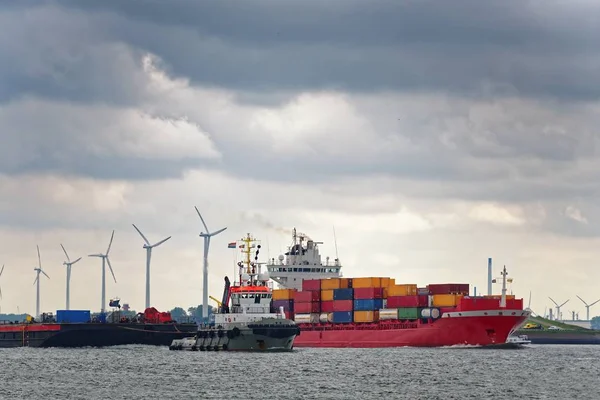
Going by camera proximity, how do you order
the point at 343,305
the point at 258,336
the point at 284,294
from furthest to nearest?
the point at 284,294 → the point at 343,305 → the point at 258,336

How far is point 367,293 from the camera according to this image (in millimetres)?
157875

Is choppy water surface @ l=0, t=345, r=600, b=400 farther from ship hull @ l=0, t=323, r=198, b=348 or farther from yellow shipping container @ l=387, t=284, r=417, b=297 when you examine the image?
ship hull @ l=0, t=323, r=198, b=348

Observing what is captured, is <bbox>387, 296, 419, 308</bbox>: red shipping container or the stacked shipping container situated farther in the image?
<bbox>387, 296, 419, 308</bbox>: red shipping container

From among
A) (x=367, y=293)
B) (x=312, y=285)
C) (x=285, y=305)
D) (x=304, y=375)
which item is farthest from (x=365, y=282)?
(x=304, y=375)

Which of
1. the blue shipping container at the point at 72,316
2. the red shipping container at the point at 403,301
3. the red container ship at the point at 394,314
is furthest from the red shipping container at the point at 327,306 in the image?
the blue shipping container at the point at 72,316

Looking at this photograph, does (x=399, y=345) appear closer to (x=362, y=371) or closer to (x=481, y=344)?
(x=481, y=344)

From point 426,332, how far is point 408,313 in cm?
346

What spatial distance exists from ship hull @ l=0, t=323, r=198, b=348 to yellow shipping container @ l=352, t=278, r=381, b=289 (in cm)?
2374

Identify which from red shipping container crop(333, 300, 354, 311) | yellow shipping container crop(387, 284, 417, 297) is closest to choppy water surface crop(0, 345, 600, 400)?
yellow shipping container crop(387, 284, 417, 297)

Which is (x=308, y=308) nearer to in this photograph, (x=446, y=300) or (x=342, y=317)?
(x=342, y=317)

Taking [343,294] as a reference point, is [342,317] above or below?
below

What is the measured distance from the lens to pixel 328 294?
16288 cm

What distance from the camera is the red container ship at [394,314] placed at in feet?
478

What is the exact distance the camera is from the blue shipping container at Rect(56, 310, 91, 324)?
170 m
